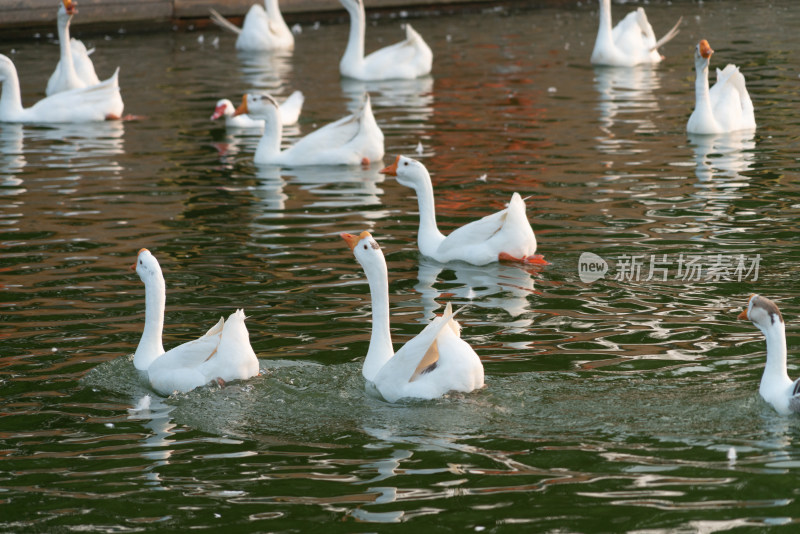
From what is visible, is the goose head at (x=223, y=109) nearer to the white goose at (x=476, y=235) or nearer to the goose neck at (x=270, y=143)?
the goose neck at (x=270, y=143)

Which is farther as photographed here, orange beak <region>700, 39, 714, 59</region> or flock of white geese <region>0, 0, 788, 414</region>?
orange beak <region>700, 39, 714, 59</region>

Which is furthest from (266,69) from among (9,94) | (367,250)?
(367,250)

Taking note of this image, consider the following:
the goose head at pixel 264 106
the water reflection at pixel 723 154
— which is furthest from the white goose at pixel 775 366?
the goose head at pixel 264 106

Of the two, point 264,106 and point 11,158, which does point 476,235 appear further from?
point 11,158

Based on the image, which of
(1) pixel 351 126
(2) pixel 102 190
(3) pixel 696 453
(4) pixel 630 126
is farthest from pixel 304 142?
(3) pixel 696 453

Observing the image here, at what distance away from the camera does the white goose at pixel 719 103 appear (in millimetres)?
14461

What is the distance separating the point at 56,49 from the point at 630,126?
12.5m

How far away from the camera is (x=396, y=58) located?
65.3ft

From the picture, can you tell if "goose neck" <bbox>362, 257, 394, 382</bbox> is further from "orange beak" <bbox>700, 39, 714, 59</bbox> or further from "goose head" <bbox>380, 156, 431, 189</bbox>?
"orange beak" <bbox>700, 39, 714, 59</bbox>

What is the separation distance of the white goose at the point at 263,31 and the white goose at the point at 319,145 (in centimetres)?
911

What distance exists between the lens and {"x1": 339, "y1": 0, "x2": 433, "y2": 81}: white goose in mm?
19766

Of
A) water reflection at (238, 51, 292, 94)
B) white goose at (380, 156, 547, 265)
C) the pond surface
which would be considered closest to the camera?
the pond surface

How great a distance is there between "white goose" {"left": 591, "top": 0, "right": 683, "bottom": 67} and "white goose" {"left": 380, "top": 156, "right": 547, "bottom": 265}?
1060cm

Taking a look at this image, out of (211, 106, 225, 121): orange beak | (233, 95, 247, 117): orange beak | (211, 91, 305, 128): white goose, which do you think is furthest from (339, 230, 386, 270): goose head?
(211, 106, 225, 121): orange beak
